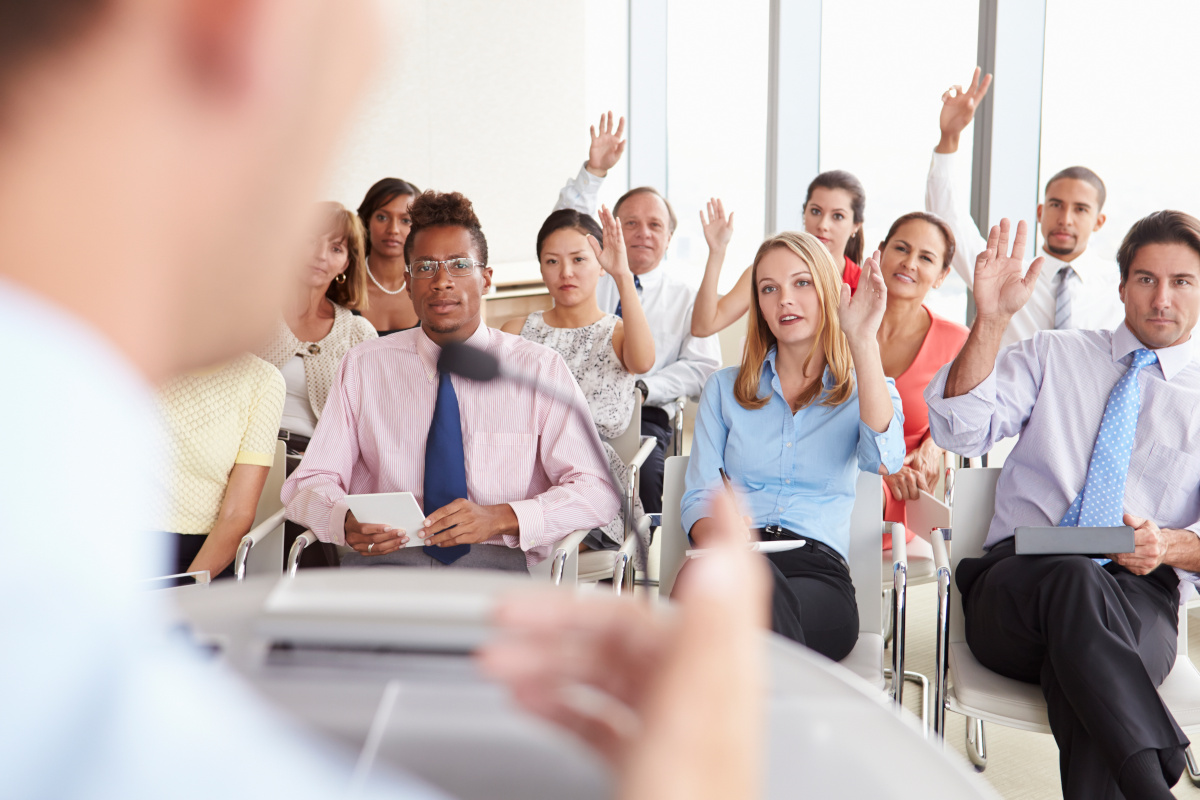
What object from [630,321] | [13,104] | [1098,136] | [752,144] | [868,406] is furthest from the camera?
[752,144]

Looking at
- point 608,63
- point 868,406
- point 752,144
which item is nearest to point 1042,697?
point 868,406

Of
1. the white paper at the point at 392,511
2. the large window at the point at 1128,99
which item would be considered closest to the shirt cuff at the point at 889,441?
the white paper at the point at 392,511

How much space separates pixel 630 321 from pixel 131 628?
3207 mm

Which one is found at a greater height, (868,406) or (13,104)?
(13,104)

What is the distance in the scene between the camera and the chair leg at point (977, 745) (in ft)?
8.43

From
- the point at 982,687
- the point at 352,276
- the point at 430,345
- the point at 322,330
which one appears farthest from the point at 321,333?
the point at 982,687

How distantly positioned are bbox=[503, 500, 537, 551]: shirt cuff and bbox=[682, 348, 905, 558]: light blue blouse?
0.39m

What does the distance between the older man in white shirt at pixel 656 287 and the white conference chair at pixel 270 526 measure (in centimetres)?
165

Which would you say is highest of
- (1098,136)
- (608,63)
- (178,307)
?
(608,63)

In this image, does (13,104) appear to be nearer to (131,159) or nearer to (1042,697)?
(131,159)

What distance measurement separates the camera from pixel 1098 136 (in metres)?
5.00

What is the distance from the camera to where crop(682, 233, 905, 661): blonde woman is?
243 centimetres

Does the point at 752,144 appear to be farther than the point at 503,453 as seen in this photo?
Yes

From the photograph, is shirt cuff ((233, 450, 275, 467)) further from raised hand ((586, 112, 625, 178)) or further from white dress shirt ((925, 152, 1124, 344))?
white dress shirt ((925, 152, 1124, 344))
